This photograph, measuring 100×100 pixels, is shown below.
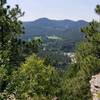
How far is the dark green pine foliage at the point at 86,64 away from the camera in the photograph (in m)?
49.1

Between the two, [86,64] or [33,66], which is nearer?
[33,66]

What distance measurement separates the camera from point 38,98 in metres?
47.0

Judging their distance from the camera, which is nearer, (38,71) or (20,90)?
(20,90)

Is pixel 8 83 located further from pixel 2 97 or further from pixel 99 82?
pixel 99 82

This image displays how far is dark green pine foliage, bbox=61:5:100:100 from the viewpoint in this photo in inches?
1933

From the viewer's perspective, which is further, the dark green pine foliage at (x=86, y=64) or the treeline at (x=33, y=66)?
the dark green pine foliage at (x=86, y=64)

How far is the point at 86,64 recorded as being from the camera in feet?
163

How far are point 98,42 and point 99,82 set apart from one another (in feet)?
45.4

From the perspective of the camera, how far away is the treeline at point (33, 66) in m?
19.0

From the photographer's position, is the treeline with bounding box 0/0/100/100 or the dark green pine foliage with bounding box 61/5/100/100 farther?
the dark green pine foliage with bounding box 61/5/100/100

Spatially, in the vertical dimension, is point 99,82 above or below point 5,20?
below

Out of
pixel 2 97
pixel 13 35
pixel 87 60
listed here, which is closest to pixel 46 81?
pixel 87 60

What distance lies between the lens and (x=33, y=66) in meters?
47.4

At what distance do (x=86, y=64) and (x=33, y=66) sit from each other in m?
7.78
